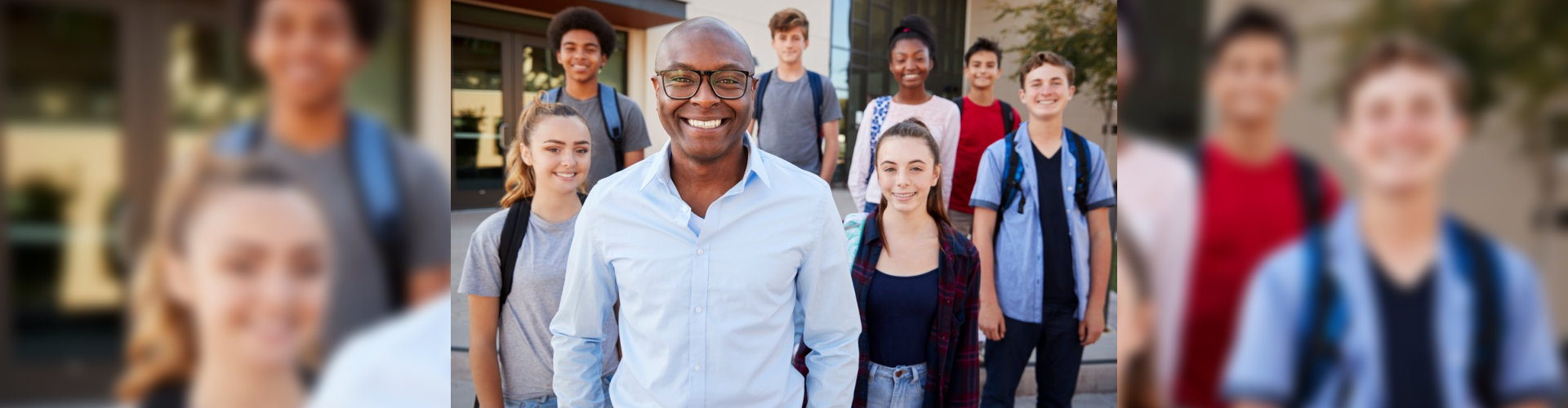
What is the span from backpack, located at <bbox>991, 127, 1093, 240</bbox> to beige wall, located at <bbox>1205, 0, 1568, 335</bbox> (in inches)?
97.5

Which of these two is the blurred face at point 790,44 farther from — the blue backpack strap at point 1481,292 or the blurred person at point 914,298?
the blue backpack strap at point 1481,292

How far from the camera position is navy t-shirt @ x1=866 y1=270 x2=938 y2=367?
101 inches

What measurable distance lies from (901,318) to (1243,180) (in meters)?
1.90

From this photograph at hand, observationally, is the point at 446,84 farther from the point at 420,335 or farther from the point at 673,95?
the point at 673,95

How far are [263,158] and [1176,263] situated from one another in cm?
77

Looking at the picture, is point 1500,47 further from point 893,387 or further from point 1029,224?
point 1029,224

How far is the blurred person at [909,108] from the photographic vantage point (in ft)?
11.4

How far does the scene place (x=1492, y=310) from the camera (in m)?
0.70

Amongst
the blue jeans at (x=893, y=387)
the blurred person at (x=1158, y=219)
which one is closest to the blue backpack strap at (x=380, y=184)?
the blurred person at (x=1158, y=219)

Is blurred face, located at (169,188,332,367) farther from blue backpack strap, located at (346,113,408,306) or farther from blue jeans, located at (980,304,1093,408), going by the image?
blue jeans, located at (980,304,1093,408)

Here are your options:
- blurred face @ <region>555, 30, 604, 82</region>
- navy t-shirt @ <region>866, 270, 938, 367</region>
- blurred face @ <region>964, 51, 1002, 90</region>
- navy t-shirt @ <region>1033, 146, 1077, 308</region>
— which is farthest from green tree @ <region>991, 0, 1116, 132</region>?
blurred face @ <region>555, 30, 604, 82</region>

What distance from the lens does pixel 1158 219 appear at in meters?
0.76

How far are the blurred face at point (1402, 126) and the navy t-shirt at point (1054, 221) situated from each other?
8.20ft

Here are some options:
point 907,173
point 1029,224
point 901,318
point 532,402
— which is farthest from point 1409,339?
point 1029,224
